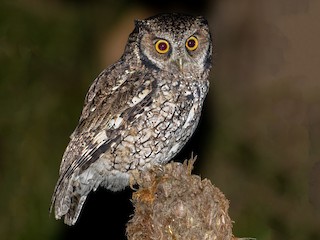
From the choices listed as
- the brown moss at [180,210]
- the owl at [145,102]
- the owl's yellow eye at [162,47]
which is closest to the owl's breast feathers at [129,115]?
the owl at [145,102]

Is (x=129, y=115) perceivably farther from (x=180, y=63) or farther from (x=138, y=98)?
(x=180, y=63)

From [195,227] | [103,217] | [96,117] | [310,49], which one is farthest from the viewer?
[103,217]

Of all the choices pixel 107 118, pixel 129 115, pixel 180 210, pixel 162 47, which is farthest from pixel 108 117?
pixel 180 210

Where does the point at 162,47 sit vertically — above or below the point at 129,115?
above

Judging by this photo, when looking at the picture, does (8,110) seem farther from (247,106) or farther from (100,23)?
(247,106)

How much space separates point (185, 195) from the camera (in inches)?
150

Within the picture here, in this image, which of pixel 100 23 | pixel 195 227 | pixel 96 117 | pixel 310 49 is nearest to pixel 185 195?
pixel 195 227

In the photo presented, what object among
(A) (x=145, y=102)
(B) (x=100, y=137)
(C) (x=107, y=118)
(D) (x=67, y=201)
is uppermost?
(A) (x=145, y=102)

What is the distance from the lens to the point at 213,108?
7176 mm

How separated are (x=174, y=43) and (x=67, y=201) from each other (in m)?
1.08

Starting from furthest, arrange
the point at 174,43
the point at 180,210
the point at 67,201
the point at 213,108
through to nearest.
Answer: the point at 213,108
the point at 67,201
the point at 174,43
the point at 180,210

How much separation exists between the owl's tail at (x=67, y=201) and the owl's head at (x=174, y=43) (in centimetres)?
82

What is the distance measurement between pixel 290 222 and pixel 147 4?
2193 mm

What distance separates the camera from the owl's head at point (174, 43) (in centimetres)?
466
